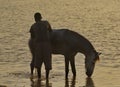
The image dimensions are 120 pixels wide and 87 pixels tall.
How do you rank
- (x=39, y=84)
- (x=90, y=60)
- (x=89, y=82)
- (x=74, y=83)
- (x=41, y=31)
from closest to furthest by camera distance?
1. (x=41, y=31)
2. (x=39, y=84)
3. (x=74, y=83)
4. (x=89, y=82)
5. (x=90, y=60)

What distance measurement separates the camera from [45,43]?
639 inches

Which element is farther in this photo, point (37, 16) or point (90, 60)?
point (90, 60)

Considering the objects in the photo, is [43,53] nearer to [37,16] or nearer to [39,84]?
[39,84]

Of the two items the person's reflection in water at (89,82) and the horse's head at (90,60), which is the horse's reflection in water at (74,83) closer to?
the person's reflection in water at (89,82)

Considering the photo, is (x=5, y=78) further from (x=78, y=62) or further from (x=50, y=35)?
(x=78, y=62)

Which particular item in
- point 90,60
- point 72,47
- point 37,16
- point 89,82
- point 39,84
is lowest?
point 89,82

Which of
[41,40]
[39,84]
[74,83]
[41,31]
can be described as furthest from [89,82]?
[41,31]

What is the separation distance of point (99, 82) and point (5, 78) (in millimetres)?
3011

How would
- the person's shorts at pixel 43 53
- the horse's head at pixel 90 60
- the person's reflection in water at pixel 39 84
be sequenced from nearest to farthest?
the person's reflection in water at pixel 39 84
the person's shorts at pixel 43 53
the horse's head at pixel 90 60

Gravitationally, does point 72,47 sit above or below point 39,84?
above

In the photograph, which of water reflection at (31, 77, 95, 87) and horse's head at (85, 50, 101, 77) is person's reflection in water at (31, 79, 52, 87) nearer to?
water reflection at (31, 77, 95, 87)

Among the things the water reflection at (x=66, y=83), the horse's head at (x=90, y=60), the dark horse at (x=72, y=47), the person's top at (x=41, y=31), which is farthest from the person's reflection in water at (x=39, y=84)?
the horse's head at (x=90, y=60)

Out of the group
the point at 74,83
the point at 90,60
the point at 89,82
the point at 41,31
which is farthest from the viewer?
the point at 90,60

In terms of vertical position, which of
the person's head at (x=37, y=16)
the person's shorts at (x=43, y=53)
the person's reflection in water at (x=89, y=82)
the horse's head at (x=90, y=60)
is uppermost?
the person's head at (x=37, y=16)
